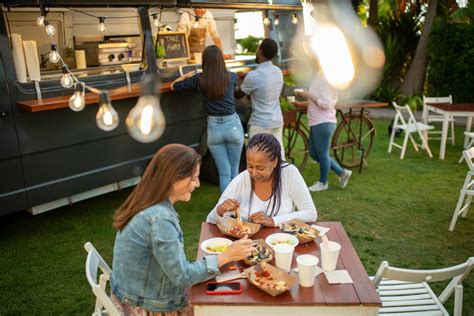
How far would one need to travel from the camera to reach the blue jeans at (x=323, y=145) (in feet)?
18.8

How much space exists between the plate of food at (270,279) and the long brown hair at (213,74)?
2565mm

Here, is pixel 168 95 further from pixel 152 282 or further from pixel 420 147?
pixel 420 147

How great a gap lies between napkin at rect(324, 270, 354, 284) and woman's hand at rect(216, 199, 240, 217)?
2.58 ft

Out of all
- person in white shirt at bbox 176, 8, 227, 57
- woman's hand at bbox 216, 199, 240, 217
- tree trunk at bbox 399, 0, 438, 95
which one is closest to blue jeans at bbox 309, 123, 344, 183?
person in white shirt at bbox 176, 8, 227, 57

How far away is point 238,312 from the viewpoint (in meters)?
2.09

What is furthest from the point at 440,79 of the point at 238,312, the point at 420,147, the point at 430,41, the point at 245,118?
the point at 238,312

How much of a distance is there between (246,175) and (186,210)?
2.49 m

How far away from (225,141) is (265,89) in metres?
0.80

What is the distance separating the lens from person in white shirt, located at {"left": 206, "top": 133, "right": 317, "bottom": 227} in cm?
303

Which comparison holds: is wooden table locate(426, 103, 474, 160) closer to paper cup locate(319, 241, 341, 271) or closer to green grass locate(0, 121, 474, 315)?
green grass locate(0, 121, 474, 315)

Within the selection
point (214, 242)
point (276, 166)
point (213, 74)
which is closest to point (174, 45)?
point (213, 74)

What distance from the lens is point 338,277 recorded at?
2281mm

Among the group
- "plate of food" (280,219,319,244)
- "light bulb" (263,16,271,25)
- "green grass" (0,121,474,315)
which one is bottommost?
"green grass" (0,121,474,315)

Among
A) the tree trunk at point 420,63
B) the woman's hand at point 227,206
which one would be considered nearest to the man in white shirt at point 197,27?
the woman's hand at point 227,206
